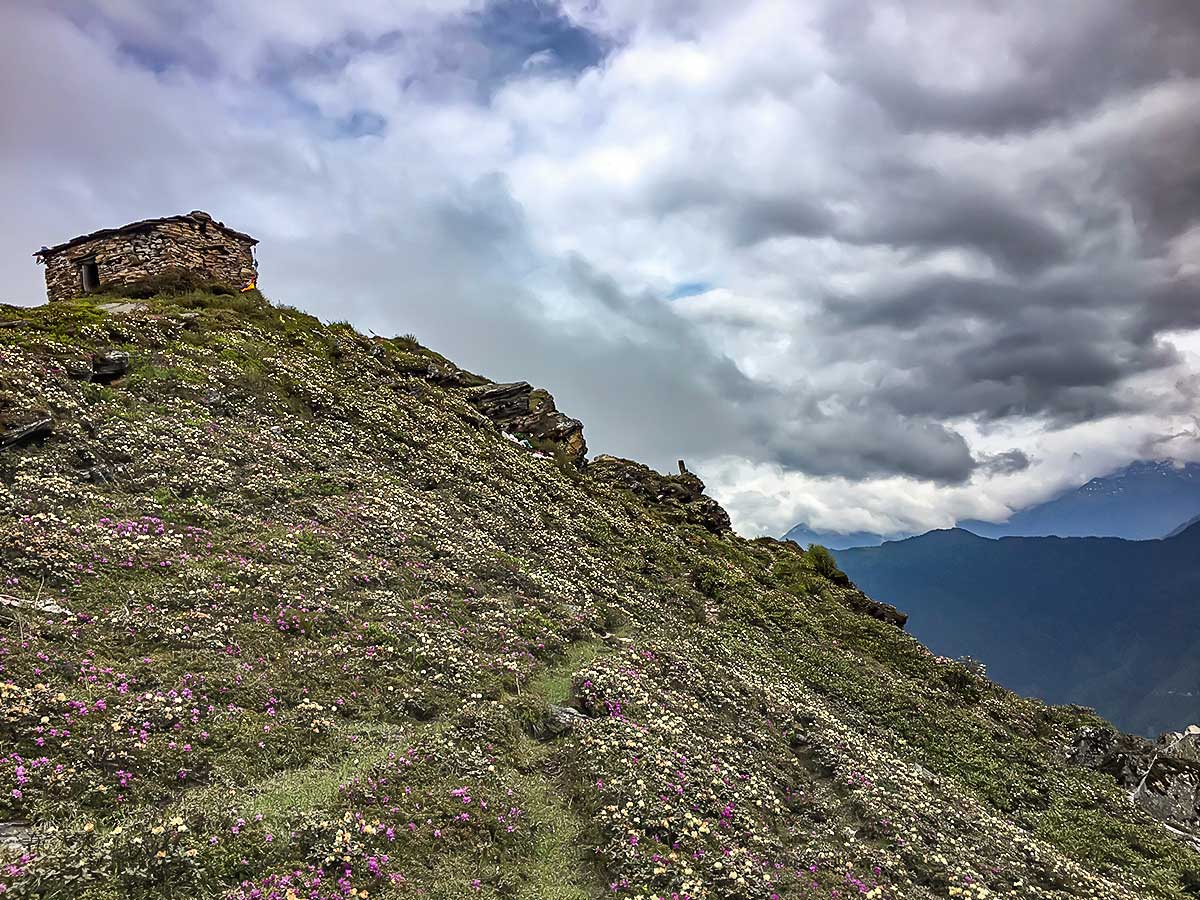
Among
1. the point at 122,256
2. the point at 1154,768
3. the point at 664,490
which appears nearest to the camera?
the point at 1154,768

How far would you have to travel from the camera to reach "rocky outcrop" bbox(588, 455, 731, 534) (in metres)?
52.2

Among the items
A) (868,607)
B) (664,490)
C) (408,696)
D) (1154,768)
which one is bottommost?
(1154,768)

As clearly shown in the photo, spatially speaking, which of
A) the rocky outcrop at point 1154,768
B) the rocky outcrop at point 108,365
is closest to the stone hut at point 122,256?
the rocky outcrop at point 108,365

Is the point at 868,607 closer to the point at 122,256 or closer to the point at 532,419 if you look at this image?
the point at 532,419

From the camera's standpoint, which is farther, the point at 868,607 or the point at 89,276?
the point at 868,607

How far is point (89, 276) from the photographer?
47.2m

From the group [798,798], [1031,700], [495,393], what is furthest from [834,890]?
[495,393]

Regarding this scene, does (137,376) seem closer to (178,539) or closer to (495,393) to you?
(178,539)

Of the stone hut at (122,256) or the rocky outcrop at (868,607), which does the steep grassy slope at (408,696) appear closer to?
the rocky outcrop at (868,607)

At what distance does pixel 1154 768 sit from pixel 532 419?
38337 mm

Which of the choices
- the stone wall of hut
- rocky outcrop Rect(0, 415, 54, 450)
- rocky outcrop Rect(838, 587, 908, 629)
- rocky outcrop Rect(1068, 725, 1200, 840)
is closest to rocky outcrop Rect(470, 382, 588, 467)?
rocky outcrop Rect(838, 587, 908, 629)

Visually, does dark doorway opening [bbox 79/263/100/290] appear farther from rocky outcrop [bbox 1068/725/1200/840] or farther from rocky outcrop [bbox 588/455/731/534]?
rocky outcrop [bbox 1068/725/1200/840]

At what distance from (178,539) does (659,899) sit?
700 inches

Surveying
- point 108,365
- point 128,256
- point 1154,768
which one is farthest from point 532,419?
point 1154,768
